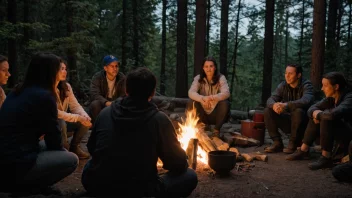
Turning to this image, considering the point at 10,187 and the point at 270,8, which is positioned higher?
the point at 270,8

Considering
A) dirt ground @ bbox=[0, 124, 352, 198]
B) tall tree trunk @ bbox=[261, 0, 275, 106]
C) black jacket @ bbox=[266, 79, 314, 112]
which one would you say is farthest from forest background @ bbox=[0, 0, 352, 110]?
dirt ground @ bbox=[0, 124, 352, 198]

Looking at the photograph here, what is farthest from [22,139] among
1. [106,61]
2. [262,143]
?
[262,143]

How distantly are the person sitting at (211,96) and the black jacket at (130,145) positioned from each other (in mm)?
3762

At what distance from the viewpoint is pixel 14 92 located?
309cm

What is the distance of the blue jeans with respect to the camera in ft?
9.89

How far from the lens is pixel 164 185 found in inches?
117

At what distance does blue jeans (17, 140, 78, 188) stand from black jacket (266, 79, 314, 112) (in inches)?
160

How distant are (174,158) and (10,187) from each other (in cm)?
172

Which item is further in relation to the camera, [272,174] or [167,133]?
[272,174]

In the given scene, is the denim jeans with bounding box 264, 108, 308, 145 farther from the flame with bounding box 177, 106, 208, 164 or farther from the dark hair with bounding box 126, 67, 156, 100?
the dark hair with bounding box 126, 67, 156, 100

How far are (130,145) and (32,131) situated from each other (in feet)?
3.55

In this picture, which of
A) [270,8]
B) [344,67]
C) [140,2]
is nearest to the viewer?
[344,67]

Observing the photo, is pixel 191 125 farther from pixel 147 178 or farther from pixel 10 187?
pixel 10 187

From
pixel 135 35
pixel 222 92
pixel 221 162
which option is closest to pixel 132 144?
pixel 221 162
